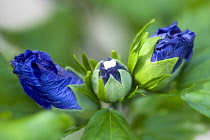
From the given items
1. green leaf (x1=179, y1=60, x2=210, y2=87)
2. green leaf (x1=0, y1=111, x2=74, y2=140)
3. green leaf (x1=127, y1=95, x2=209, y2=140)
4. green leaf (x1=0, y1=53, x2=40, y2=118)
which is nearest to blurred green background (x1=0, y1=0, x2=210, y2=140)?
green leaf (x1=127, y1=95, x2=209, y2=140)

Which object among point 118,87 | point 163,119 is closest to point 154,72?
point 118,87

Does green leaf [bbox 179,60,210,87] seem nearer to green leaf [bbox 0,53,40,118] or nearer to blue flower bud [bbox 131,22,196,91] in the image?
blue flower bud [bbox 131,22,196,91]

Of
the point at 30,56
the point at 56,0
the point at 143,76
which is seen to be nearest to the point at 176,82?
the point at 143,76

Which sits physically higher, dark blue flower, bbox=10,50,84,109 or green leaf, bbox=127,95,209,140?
dark blue flower, bbox=10,50,84,109

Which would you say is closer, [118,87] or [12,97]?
[118,87]

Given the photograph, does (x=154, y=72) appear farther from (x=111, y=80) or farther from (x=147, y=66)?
(x=111, y=80)

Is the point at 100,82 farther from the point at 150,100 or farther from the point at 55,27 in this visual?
the point at 55,27

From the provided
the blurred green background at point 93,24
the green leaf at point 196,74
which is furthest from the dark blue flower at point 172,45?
the blurred green background at point 93,24
